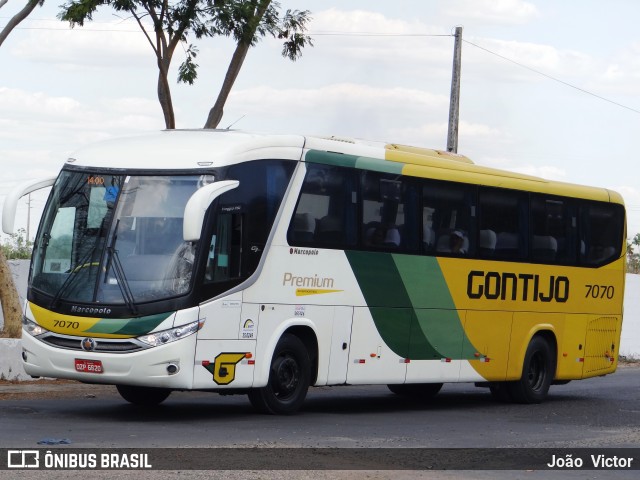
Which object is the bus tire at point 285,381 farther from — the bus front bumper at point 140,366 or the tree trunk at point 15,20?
the tree trunk at point 15,20

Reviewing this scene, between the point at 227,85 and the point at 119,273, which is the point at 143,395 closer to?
the point at 119,273

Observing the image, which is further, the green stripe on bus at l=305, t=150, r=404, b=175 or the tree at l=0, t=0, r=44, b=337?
the tree at l=0, t=0, r=44, b=337

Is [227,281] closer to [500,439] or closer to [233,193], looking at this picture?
[233,193]

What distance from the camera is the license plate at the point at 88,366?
45.5 ft

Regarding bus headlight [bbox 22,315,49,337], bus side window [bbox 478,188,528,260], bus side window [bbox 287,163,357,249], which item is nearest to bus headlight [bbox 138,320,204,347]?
bus headlight [bbox 22,315,49,337]

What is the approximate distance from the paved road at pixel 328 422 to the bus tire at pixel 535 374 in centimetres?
36

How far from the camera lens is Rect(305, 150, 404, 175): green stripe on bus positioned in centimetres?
1580

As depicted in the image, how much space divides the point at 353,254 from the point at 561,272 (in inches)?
203

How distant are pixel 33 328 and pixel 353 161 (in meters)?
4.66

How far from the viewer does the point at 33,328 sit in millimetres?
14469

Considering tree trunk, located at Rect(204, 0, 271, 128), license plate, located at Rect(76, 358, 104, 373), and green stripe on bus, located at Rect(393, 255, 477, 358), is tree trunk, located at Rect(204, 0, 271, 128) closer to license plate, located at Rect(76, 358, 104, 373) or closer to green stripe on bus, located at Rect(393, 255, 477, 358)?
green stripe on bus, located at Rect(393, 255, 477, 358)

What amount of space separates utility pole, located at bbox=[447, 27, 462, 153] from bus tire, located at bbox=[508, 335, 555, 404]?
587 inches

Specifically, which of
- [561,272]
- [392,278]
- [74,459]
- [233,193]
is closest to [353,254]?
[392,278]

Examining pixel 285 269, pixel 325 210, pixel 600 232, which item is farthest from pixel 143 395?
pixel 600 232
